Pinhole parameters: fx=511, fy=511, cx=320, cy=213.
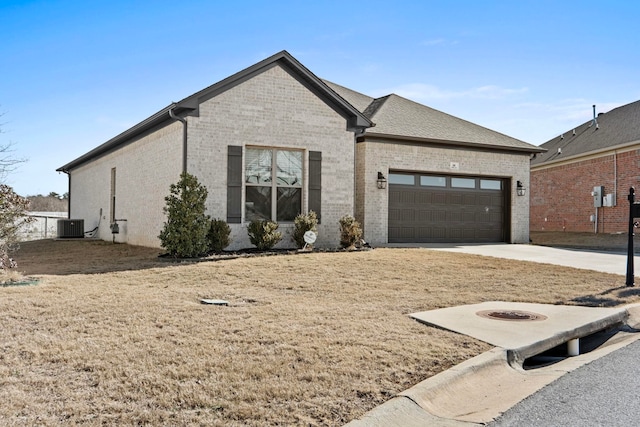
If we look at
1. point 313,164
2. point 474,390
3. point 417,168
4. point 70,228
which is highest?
point 417,168

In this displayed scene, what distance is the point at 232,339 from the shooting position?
506 centimetres

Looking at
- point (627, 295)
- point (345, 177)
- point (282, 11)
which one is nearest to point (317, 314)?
point (627, 295)

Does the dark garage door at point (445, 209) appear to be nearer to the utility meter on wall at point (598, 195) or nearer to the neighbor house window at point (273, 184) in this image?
the neighbor house window at point (273, 184)

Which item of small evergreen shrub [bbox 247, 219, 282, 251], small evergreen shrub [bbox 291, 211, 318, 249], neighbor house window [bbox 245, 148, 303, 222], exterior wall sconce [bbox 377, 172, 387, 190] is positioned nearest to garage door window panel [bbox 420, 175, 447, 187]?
exterior wall sconce [bbox 377, 172, 387, 190]

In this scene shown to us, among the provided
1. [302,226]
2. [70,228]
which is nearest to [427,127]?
[302,226]

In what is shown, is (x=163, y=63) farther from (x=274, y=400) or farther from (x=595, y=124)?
(x=595, y=124)

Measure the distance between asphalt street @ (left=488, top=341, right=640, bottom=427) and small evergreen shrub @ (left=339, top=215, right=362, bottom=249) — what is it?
28.9 ft

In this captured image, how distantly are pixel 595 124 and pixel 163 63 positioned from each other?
863 inches

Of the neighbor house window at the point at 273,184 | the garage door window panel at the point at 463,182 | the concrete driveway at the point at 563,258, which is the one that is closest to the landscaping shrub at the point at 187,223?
the neighbor house window at the point at 273,184

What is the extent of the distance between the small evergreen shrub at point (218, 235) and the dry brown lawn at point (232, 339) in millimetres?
2100

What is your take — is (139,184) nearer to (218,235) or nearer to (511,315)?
(218,235)

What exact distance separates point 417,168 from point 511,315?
10401mm

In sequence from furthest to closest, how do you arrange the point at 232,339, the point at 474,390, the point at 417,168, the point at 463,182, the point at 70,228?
the point at 70,228 → the point at 463,182 → the point at 417,168 → the point at 232,339 → the point at 474,390

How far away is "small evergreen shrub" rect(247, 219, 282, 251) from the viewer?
41.4ft
